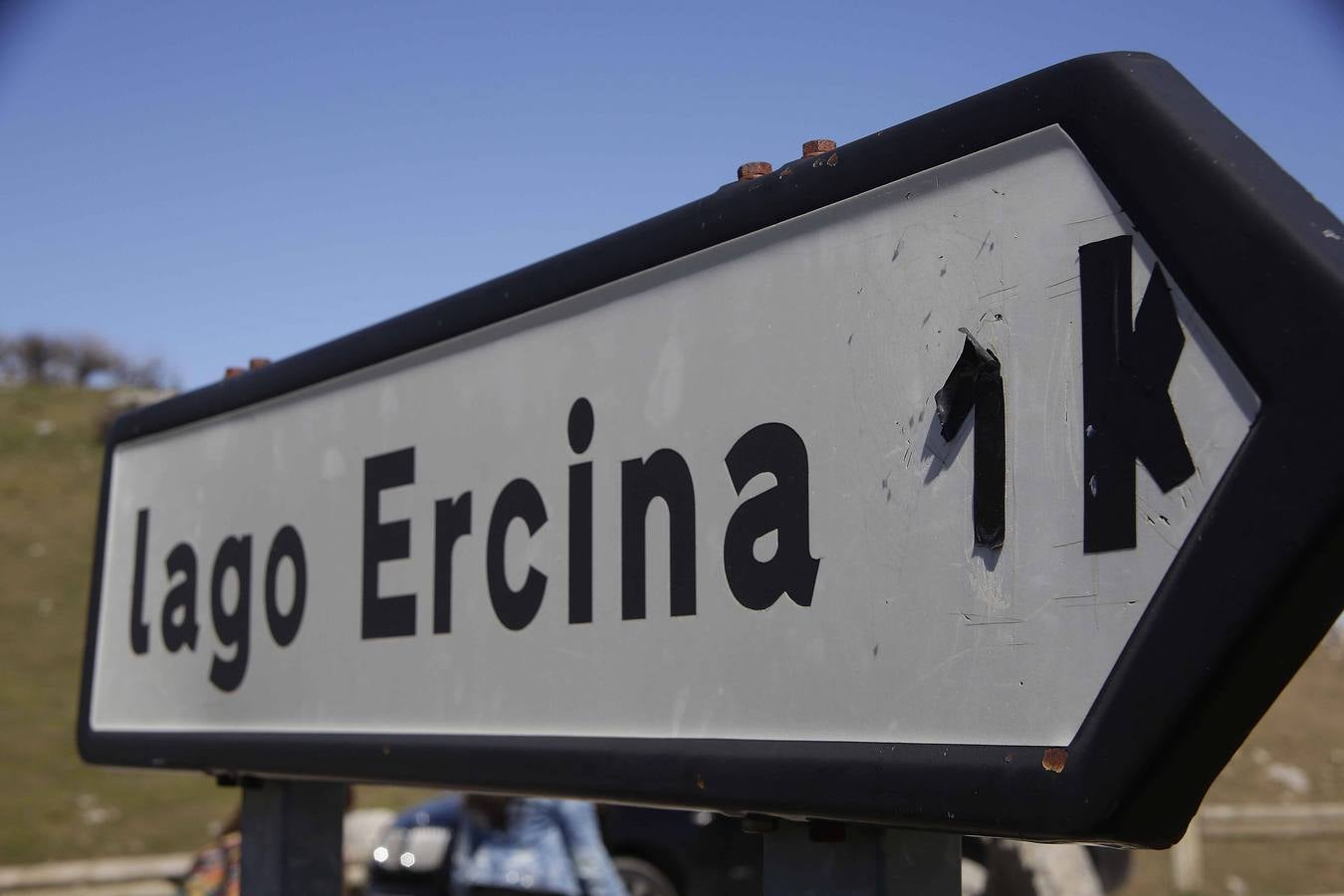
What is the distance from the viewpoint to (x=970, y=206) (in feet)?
5.24

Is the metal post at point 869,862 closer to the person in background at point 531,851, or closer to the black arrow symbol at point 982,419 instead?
the black arrow symbol at point 982,419

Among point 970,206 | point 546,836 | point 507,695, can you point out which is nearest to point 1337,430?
point 970,206

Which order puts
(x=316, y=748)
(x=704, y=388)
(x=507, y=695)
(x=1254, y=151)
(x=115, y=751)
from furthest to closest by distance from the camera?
1. (x=115, y=751)
2. (x=316, y=748)
3. (x=507, y=695)
4. (x=704, y=388)
5. (x=1254, y=151)

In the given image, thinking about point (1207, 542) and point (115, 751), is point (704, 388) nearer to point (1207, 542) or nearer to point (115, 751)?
point (1207, 542)

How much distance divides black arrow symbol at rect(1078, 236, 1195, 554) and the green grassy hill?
319 inches

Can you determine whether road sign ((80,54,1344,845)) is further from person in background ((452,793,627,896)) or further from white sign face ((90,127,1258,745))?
person in background ((452,793,627,896))

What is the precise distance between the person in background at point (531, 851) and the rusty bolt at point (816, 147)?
6730 millimetres

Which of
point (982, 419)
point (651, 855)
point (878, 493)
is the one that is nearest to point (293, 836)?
point (878, 493)

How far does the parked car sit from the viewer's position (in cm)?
884

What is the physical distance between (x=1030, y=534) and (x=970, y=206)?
1.30 feet

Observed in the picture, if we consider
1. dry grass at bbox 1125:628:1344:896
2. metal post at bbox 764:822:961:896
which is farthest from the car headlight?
metal post at bbox 764:822:961:896

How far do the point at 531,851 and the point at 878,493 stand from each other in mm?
7227

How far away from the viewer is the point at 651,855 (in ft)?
29.6

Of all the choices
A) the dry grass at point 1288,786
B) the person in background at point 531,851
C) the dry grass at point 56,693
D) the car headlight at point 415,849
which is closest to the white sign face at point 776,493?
the dry grass at point 1288,786
